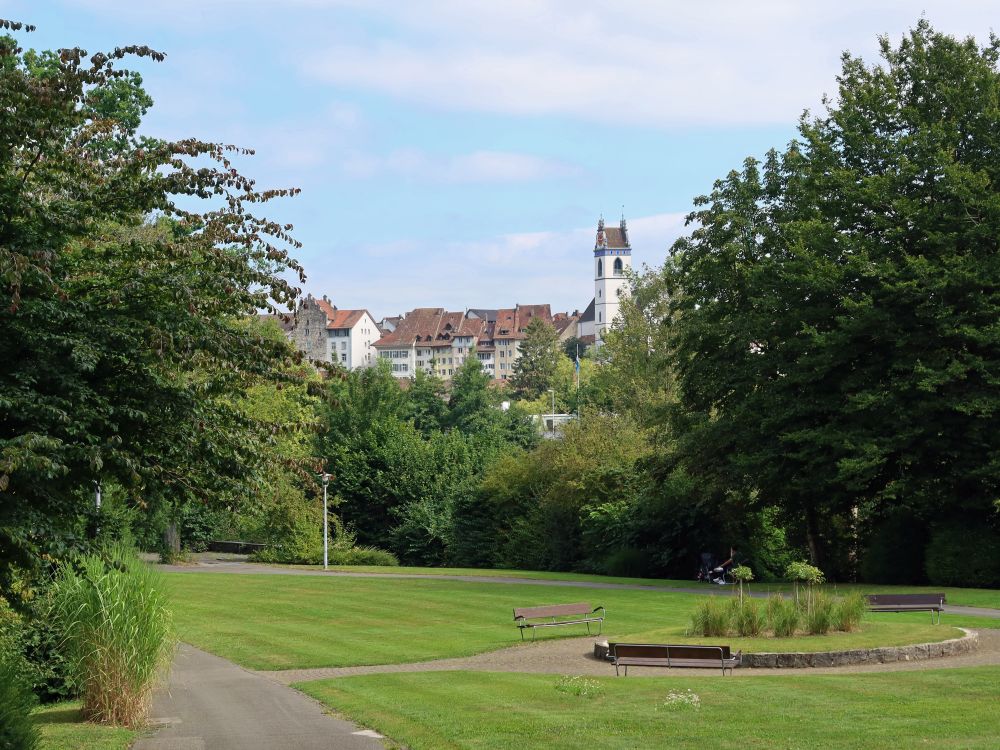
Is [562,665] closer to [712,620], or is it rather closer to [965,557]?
[712,620]

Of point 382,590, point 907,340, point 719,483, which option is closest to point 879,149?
point 907,340

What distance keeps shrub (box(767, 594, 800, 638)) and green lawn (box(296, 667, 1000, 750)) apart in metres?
3.52

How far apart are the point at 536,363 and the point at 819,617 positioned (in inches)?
6109

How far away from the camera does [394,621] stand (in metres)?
28.4

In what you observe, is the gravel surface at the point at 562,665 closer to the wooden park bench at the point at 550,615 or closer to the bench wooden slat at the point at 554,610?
the wooden park bench at the point at 550,615

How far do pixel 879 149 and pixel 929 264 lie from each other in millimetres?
5635

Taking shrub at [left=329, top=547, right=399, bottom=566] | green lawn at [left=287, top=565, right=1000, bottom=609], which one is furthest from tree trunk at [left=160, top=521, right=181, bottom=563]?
shrub at [left=329, top=547, right=399, bottom=566]

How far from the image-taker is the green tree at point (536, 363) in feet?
575

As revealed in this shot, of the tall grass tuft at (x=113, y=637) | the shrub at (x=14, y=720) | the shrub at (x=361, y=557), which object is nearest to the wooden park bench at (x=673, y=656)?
the tall grass tuft at (x=113, y=637)

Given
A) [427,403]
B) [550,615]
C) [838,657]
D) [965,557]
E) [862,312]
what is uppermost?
[427,403]

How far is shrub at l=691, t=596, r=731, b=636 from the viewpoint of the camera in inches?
851

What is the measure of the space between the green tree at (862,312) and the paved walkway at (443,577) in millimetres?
4502

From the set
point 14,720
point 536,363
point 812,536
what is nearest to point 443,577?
point 812,536

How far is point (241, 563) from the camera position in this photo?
56250 mm
